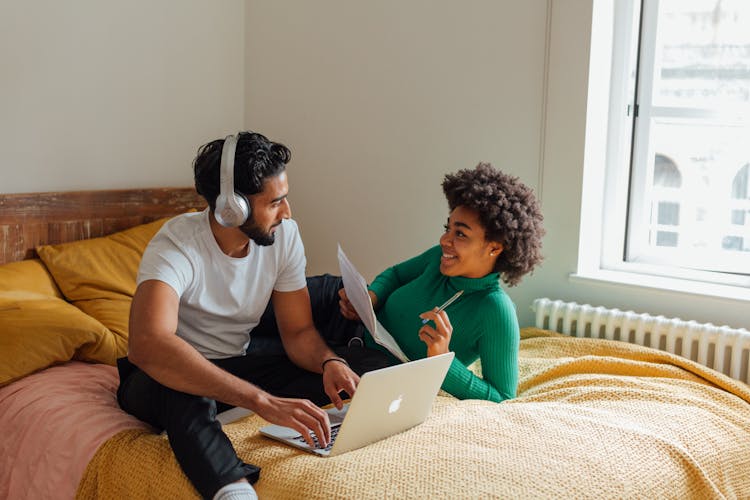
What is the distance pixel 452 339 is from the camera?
210cm

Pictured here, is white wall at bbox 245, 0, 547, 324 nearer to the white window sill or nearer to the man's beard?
the white window sill

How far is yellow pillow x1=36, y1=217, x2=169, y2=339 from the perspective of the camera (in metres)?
2.47

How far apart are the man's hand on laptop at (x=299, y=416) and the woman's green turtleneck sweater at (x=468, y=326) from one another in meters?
0.46

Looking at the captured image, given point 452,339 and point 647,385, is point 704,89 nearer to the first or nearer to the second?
point 647,385

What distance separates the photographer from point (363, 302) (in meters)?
1.95

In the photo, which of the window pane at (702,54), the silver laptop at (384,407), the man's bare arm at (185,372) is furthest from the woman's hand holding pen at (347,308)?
the window pane at (702,54)

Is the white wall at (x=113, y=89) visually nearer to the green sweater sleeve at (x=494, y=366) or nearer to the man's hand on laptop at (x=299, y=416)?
the man's hand on laptop at (x=299, y=416)

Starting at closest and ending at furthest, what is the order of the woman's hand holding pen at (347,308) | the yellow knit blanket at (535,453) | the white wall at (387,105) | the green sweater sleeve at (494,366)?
the yellow knit blanket at (535,453)
the green sweater sleeve at (494,366)
the woman's hand holding pen at (347,308)
the white wall at (387,105)

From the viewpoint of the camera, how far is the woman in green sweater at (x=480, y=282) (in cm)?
203

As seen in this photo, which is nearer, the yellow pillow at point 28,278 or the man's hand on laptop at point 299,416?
the man's hand on laptop at point 299,416

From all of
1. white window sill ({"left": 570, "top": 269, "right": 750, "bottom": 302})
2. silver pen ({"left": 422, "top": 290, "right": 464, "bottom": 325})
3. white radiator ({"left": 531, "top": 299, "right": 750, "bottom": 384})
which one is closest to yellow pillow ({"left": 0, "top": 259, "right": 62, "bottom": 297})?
silver pen ({"left": 422, "top": 290, "right": 464, "bottom": 325})

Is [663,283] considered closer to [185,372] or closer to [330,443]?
[330,443]

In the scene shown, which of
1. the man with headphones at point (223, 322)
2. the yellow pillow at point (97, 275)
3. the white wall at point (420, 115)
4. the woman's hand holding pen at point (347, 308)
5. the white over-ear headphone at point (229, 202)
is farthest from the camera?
the white wall at point (420, 115)

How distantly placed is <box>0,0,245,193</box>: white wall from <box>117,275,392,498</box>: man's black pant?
0.93m
